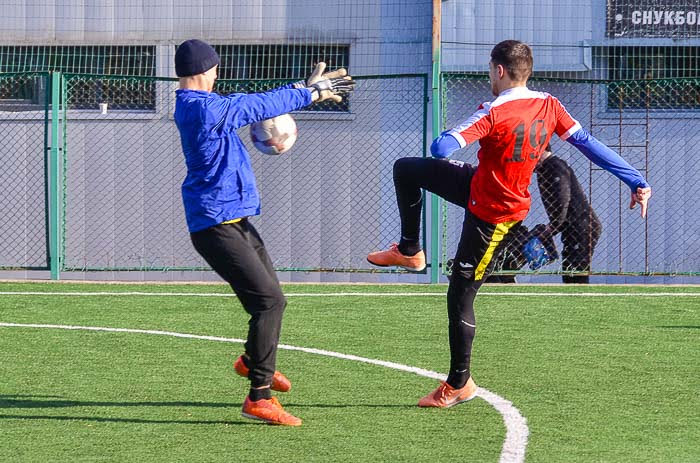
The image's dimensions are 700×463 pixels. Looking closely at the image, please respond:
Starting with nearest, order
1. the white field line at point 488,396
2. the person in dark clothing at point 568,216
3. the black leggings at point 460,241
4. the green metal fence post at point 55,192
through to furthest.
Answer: the white field line at point 488,396
the black leggings at point 460,241
the green metal fence post at point 55,192
the person in dark clothing at point 568,216

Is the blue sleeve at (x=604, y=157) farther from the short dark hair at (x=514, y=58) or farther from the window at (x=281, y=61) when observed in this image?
the window at (x=281, y=61)

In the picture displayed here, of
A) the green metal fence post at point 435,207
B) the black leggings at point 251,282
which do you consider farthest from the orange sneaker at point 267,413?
the green metal fence post at point 435,207

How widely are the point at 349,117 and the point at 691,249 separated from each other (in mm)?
4993

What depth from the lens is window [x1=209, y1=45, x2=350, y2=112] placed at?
1731 cm

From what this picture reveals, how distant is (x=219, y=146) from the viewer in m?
6.55

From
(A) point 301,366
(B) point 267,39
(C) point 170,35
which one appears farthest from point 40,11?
(A) point 301,366

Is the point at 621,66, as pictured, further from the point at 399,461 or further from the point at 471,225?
the point at 399,461

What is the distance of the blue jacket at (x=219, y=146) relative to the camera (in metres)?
6.43

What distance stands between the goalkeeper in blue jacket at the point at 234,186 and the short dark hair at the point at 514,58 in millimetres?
826

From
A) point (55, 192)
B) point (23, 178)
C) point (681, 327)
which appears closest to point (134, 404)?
point (681, 327)

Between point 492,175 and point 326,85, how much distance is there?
103 centimetres

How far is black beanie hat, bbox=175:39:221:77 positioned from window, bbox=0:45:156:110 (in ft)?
34.9

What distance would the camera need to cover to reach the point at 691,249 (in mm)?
17203

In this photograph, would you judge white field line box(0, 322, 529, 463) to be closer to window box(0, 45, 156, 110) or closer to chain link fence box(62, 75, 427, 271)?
chain link fence box(62, 75, 427, 271)
